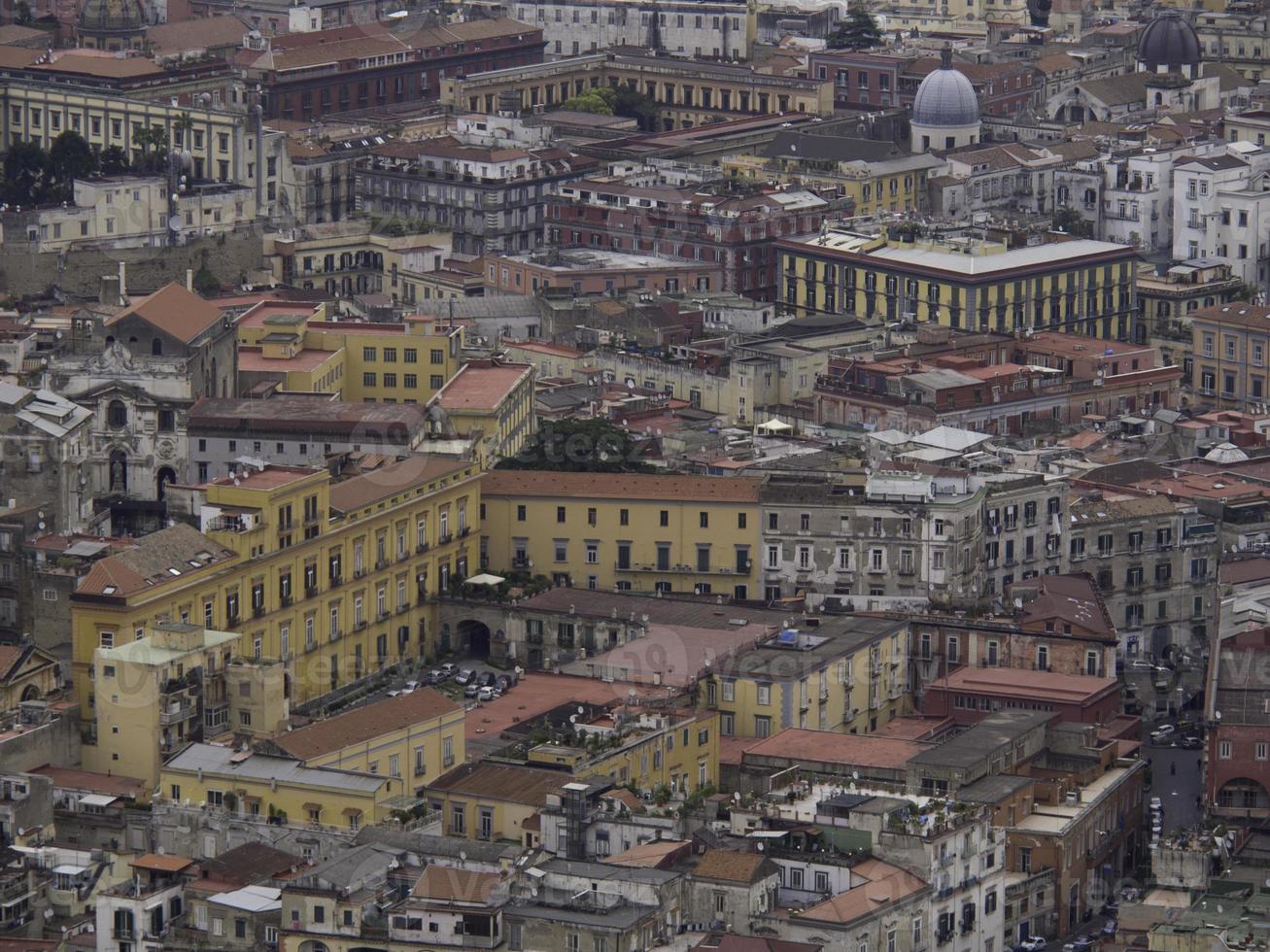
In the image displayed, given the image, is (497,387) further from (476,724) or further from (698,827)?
(698,827)

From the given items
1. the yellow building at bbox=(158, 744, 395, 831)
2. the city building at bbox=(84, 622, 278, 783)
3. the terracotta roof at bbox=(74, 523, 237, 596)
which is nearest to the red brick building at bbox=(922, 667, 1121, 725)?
the yellow building at bbox=(158, 744, 395, 831)

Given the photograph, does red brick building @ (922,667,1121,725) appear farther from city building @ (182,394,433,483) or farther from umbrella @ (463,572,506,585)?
city building @ (182,394,433,483)

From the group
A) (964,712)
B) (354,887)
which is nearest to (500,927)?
(354,887)

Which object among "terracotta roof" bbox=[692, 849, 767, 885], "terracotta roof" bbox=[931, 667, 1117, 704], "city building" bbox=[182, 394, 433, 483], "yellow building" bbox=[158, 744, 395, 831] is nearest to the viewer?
"terracotta roof" bbox=[692, 849, 767, 885]

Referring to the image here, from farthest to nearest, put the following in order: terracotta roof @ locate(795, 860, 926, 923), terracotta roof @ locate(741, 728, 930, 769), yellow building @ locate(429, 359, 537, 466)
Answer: yellow building @ locate(429, 359, 537, 466)
terracotta roof @ locate(741, 728, 930, 769)
terracotta roof @ locate(795, 860, 926, 923)

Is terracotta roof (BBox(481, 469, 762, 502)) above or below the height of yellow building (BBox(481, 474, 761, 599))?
above

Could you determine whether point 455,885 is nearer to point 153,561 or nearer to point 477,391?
point 153,561

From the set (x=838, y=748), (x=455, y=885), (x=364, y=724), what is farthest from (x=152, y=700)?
(x=838, y=748)

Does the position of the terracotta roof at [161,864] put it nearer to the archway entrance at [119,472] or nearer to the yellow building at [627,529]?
the yellow building at [627,529]
